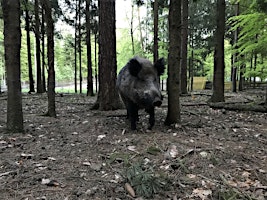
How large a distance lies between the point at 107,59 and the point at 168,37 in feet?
21.2

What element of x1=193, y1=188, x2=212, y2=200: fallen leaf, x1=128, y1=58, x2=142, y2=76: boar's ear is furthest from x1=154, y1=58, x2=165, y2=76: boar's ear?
x1=193, y1=188, x2=212, y2=200: fallen leaf

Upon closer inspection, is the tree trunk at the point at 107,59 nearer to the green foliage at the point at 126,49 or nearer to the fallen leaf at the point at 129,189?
the fallen leaf at the point at 129,189

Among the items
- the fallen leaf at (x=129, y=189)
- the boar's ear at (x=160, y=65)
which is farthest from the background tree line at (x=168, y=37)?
the fallen leaf at (x=129, y=189)

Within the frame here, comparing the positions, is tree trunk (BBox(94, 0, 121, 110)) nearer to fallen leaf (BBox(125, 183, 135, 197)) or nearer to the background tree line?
the background tree line

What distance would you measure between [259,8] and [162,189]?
21.0ft

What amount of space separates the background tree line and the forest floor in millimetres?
1320

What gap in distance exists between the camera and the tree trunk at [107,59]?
8.30 metres

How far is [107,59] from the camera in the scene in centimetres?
832

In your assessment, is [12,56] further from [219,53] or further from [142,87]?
[219,53]

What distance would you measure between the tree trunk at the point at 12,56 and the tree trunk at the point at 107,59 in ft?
11.3

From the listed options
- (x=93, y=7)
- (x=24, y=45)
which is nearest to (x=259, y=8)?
(x=93, y=7)

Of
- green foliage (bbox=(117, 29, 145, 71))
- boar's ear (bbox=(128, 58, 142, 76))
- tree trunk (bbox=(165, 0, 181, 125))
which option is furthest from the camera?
green foliage (bbox=(117, 29, 145, 71))

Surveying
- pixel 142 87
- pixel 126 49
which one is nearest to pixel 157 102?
pixel 142 87

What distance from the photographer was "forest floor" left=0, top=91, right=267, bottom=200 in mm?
3148
